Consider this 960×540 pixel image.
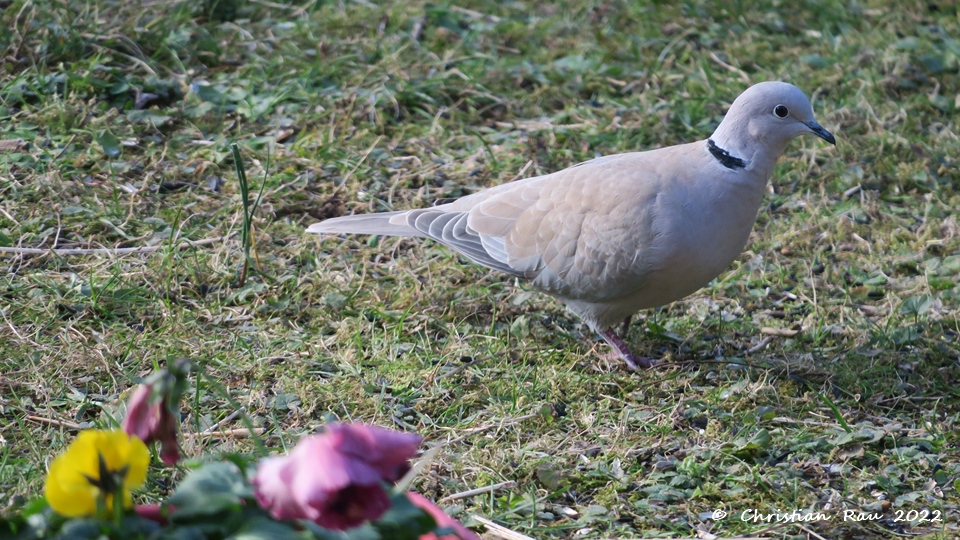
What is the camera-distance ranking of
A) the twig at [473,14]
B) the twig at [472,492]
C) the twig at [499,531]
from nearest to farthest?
the twig at [499,531]
the twig at [472,492]
the twig at [473,14]

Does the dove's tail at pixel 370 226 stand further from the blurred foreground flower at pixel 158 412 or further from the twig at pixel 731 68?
the twig at pixel 731 68

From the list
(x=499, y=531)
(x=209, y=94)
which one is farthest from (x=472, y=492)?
(x=209, y=94)

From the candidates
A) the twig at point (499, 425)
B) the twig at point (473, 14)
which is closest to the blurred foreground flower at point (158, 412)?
the twig at point (499, 425)

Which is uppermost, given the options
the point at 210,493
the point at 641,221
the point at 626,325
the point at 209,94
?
the point at 210,493

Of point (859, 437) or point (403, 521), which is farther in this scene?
point (859, 437)

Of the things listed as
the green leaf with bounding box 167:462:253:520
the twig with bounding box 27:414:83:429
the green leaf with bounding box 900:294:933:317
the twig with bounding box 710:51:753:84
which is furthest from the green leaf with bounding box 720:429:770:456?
the twig with bounding box 710:51:753:84

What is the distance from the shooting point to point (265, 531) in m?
1.41

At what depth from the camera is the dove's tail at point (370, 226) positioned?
3.64 meters

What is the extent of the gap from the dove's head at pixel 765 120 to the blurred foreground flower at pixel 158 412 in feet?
7.30

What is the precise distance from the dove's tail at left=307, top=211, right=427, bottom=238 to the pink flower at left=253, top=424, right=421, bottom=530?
2.17 m

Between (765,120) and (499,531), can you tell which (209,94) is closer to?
(765,120)

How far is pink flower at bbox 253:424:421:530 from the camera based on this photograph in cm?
140

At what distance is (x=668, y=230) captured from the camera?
10.3 ft

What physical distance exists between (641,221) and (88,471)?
209 cm
